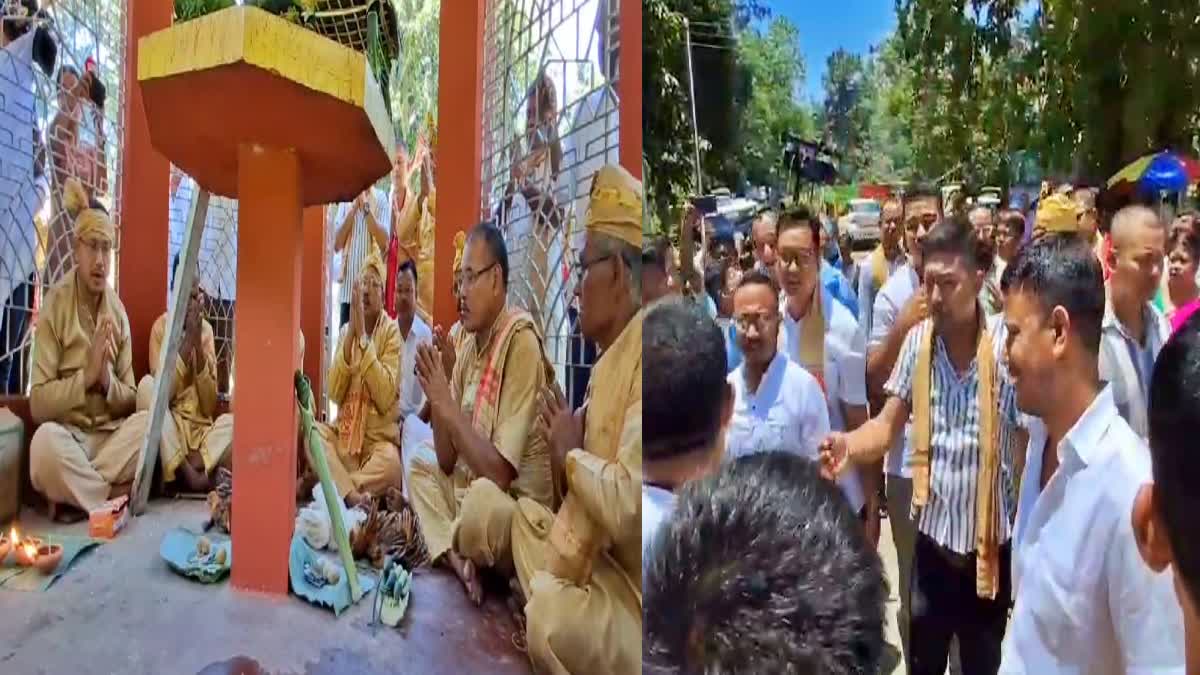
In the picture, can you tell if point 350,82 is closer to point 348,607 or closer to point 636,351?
point 636,351

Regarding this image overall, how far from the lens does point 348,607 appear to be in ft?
6.69

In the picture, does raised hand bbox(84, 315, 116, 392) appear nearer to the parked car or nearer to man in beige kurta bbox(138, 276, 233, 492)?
man in beige kurta bbox(138, 276, 233, 492)

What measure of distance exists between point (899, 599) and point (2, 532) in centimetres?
172

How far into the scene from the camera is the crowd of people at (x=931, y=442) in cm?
176

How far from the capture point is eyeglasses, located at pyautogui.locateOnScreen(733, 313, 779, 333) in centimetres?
195

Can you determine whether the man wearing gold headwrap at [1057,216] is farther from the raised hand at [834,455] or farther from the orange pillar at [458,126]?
the orange pillar at [458,126]

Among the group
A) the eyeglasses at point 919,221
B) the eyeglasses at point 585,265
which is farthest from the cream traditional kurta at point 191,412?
the eyeglasses at point 919,221

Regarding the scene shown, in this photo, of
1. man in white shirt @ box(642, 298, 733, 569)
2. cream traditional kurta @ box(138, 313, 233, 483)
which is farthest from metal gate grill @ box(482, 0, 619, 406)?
cream traditional kurta @ box(138, 313, 233, 483)

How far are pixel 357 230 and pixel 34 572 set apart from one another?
91 centimetres

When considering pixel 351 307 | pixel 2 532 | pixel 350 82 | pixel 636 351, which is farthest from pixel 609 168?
pixel 2 532

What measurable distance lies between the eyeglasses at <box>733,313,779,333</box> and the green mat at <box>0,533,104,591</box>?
1.33 m

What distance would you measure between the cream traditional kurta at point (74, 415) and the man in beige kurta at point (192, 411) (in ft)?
0.18

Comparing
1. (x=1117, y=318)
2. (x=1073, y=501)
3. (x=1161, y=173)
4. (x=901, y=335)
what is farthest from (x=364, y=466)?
(x=1161, y=173)

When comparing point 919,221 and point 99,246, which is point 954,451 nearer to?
point 919,221
